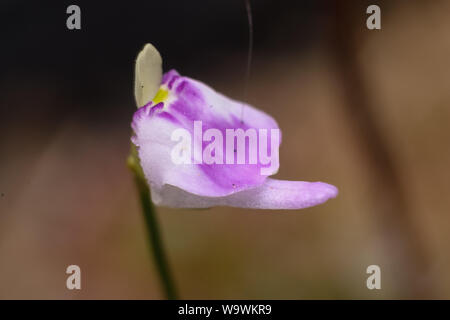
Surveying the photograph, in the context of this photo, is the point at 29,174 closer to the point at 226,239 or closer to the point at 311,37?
the point at 226,239

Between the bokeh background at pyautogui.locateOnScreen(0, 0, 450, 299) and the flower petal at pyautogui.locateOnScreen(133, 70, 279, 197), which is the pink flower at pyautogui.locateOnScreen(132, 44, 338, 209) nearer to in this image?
the flower petal at pyautogui.locateOnScreen(133, 70, 279, 197)

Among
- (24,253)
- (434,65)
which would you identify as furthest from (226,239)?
(434,65)

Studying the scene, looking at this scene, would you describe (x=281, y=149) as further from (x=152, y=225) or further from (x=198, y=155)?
(x=198, y=155)

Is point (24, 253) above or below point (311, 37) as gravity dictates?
below

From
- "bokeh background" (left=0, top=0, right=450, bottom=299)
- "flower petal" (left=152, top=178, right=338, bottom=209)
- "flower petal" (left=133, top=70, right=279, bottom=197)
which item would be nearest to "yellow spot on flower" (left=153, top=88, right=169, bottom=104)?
"flower petal" (left=133, top=70, right=279, bottom=197)

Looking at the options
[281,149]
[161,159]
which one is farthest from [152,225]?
[281,149]

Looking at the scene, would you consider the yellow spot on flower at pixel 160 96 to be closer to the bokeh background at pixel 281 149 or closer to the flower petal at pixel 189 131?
the flower petal at pixel 189 131
